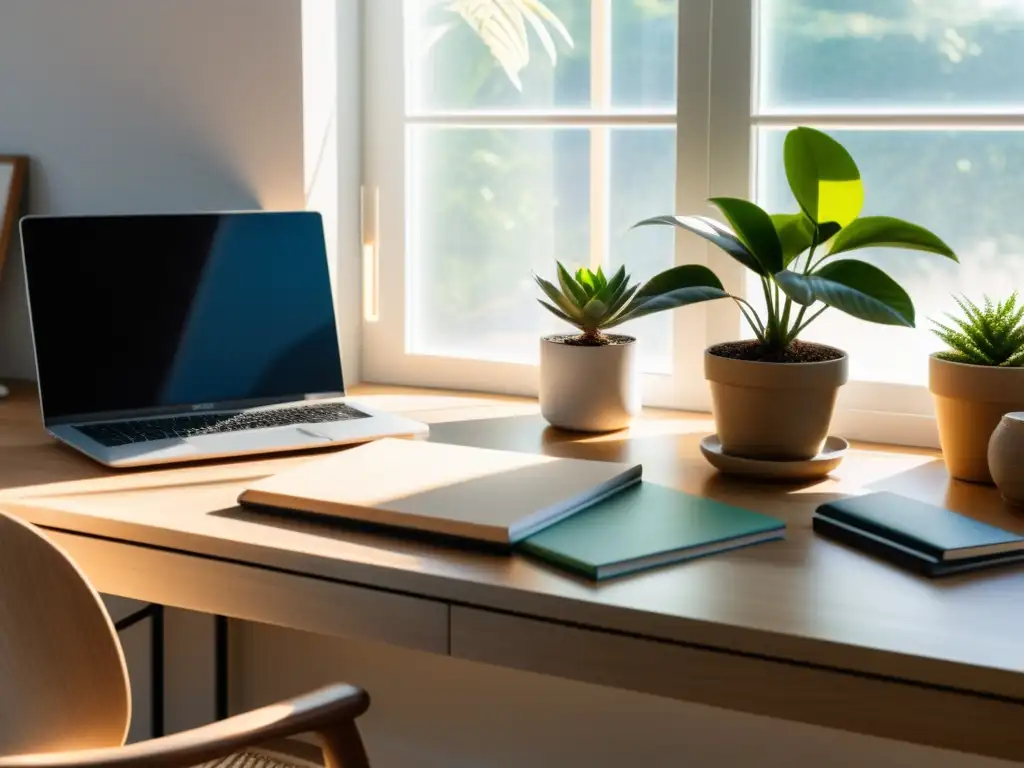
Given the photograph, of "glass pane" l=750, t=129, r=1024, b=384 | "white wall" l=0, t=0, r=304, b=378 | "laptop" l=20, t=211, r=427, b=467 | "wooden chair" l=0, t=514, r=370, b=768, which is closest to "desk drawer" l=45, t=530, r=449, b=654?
"wooden chair" l=0, t=514, r=370, b=768

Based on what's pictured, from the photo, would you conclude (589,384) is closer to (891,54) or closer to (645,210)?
(645,210)

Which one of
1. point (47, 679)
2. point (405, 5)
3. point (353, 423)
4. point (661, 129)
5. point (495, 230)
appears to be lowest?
point (47, 679)

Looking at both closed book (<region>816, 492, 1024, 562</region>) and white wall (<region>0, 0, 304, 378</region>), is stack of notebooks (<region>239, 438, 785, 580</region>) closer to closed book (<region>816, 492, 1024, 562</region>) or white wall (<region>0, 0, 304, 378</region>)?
closed book (<region>816, 492, 1024, 562</region>)

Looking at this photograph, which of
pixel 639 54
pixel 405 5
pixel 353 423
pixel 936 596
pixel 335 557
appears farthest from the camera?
pixel 405 5

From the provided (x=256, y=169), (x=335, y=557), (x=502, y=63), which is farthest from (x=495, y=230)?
(x=335, y=557)

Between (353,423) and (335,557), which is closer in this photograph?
(335,557)

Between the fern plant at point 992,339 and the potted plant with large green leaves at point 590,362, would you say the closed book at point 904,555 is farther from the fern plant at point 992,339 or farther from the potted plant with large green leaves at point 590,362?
the potted plant with large green leaves at point 590,362

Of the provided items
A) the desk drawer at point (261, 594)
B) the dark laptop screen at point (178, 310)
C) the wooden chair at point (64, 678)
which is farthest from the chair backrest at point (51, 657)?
the dark laptop screen at point (178, 310)

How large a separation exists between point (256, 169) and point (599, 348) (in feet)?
2.02

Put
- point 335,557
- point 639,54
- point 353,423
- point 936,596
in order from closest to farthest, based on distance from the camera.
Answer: point 936,596, point 335,557, point 353,423, point 639,54

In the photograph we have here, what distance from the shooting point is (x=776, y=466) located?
144 centimetres

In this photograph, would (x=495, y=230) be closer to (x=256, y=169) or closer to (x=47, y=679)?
(x=256, y=169)

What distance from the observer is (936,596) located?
1093mm

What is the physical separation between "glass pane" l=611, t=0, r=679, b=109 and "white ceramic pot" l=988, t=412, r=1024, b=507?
2.34 ft
